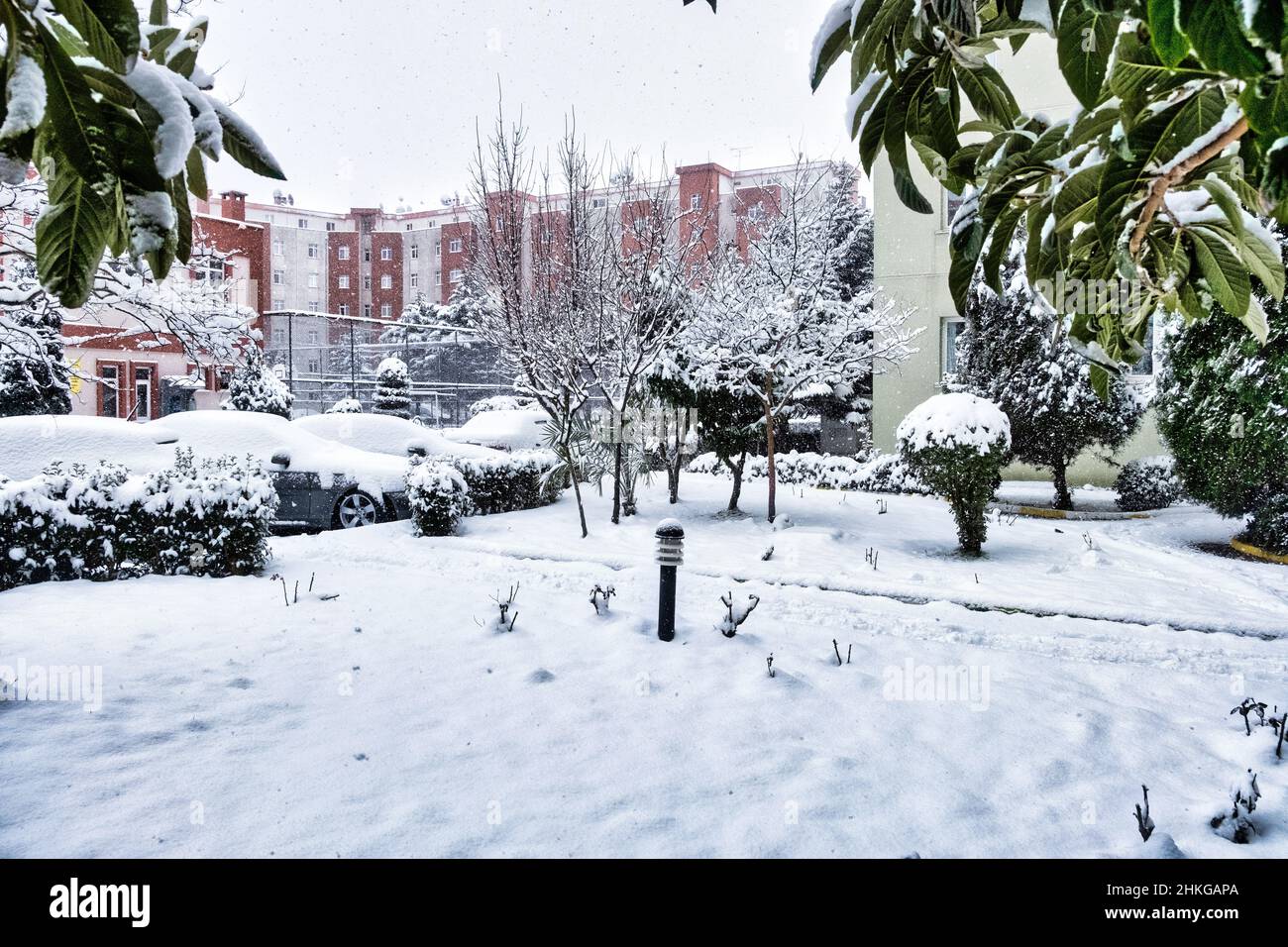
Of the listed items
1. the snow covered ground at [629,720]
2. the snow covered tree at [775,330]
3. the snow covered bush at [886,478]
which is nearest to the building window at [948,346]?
the snow covered bush at [886,478]

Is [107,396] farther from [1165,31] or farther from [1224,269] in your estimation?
[1165,31]

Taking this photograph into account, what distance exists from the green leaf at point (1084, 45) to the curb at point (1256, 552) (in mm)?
9274

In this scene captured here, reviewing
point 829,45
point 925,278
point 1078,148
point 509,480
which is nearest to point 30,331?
point 509,480

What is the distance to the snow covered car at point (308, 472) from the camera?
9.91m

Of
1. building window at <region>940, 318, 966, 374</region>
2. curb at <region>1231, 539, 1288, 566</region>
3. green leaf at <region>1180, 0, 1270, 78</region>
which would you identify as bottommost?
curb at <region>1231, 539, 1288, 566</region>

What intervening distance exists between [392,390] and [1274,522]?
19.9 m

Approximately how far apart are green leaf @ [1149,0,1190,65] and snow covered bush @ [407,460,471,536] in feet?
29.6

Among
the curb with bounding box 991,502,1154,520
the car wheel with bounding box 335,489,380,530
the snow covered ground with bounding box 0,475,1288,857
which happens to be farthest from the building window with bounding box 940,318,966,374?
the car wheel with bounding box 335,489,380,530

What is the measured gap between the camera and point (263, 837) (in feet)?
9.17

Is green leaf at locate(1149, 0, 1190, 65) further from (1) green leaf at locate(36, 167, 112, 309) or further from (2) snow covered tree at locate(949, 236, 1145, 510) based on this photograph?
(2) snow covered tree at locate(949, 236, 1145, 510)

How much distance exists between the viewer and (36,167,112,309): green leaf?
1.10 metres

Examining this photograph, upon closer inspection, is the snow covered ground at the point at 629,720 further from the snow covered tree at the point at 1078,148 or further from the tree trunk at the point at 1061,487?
the tree trunk at the point at 1061,487

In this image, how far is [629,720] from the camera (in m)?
3.99
